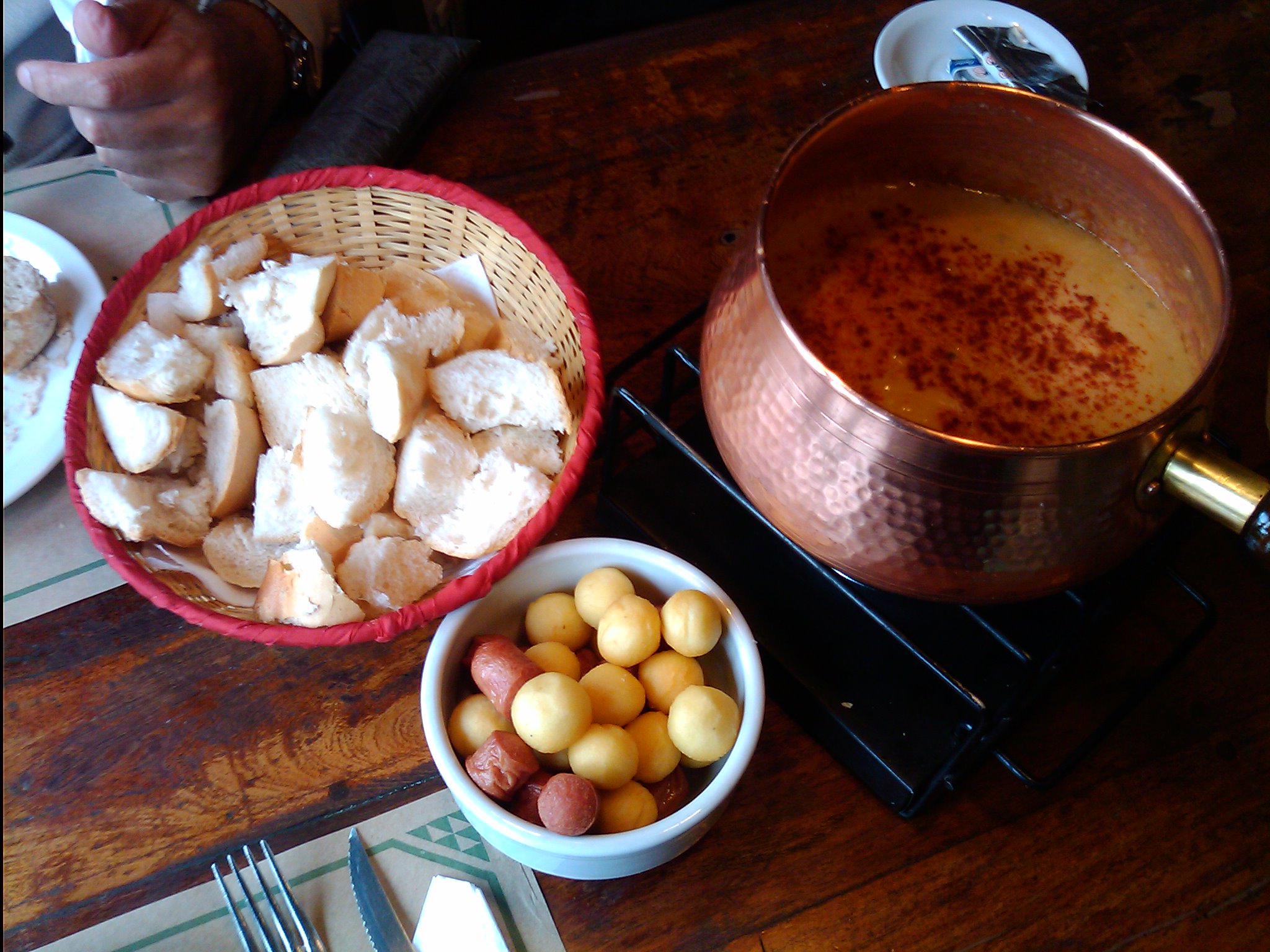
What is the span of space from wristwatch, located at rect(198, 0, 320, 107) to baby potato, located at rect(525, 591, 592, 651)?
0.71 m

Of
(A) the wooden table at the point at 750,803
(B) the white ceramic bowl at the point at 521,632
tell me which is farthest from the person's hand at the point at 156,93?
(B) the white ceramic bowl at the point at 521,632

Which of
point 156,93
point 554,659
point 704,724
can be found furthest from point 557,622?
point 156,93

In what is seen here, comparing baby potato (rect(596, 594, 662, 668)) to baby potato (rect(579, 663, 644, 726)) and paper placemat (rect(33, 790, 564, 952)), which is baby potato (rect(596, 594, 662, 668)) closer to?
baby potato (rect(579, 663, 644, 726))

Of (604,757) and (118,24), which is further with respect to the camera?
(118,24)

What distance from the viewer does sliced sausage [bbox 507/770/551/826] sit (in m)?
0.53

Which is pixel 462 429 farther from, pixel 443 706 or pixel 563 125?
pixel 563 125

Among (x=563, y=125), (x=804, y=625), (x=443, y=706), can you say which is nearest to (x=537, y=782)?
(x=443, y=706)

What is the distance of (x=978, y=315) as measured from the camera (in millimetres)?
567

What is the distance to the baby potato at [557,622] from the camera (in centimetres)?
61

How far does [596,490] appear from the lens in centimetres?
72

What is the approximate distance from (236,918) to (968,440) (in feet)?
1.72

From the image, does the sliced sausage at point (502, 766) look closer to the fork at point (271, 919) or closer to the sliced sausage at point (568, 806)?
the sliced sausage at point (568, 806)

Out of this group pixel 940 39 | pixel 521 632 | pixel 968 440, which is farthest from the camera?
pixel 940 39

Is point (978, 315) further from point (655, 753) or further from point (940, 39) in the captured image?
point (940, 39)
